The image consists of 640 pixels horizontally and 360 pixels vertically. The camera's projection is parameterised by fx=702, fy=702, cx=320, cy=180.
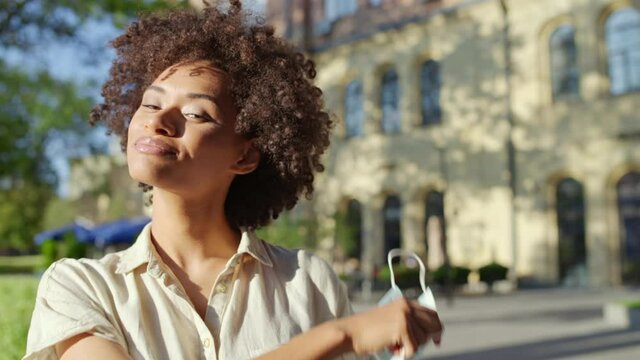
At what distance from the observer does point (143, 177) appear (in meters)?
1.75

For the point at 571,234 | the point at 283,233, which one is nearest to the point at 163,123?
the point at 283,233

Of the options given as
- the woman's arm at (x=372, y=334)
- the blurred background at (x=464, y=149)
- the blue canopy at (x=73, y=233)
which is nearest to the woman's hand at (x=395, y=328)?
the woman's arm at (x=372, y=334)

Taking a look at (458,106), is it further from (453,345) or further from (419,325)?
(419,325)

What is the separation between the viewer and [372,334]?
1.48 meters

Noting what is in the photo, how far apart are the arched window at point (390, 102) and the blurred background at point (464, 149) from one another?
6 cm

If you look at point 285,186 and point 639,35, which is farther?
point 639,35

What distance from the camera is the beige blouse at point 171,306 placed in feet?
5.38

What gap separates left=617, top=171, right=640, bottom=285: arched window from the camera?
73.8 ft

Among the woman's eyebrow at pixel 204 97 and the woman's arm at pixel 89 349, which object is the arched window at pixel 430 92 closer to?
the woman's eyebrow at pixel 204 97

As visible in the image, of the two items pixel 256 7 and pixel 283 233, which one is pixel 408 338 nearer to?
pixel 256 7

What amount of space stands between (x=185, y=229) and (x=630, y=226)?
23.2 m

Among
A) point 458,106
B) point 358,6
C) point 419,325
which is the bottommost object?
point 419,325

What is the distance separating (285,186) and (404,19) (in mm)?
27543

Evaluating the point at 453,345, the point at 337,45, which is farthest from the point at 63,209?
the point at 453,345
